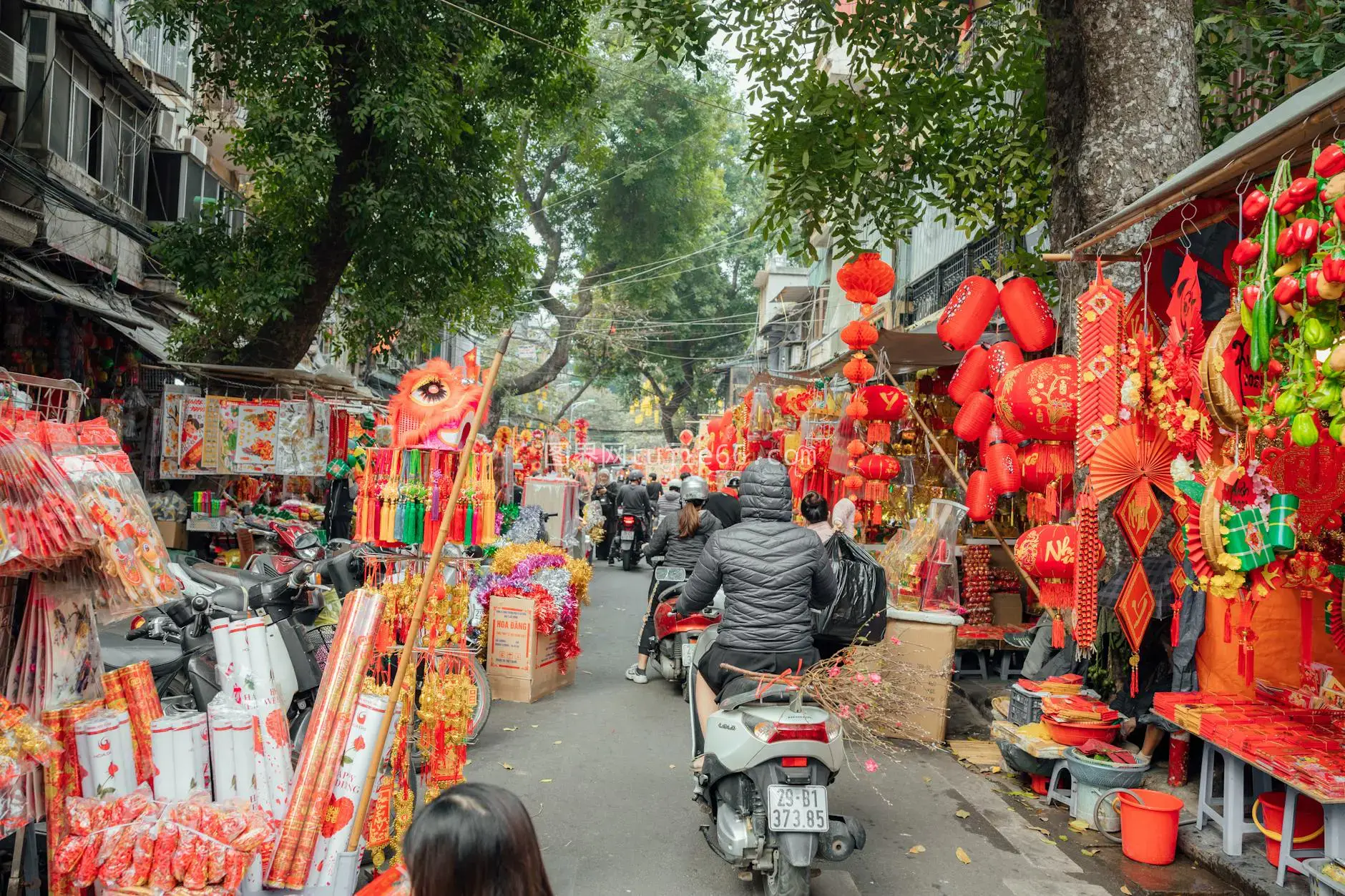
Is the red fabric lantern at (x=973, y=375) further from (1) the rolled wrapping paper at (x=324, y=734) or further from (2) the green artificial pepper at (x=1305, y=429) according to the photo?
(1) the rolled wrapping paper at (x=324, y=734)

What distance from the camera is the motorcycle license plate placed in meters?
4.26

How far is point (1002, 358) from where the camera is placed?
713cm

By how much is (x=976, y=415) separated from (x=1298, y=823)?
3.43 m

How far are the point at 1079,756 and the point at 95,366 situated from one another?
1155 cm

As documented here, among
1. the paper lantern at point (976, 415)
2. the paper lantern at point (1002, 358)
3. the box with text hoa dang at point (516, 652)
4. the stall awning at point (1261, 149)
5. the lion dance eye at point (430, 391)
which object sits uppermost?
the stall awning at point (1261, 149)

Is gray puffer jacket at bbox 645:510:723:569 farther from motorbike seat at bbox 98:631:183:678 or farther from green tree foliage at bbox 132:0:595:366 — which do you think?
green tree foliage at bbox 132:0:595:366

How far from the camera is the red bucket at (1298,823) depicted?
188 inches

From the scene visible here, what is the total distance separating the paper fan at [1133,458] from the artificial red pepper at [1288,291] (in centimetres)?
170

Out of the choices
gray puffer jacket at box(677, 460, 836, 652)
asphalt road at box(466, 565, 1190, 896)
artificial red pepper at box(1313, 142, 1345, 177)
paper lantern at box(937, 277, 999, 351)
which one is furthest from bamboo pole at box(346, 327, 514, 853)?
Result: paper lantern at box(937, 277, 999, 351)

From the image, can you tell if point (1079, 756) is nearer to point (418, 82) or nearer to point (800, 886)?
point (800, 886)

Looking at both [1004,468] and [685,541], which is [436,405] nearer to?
[1004,468]

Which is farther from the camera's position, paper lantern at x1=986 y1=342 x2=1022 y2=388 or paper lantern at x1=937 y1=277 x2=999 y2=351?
paper lantern at x1=937 y1=277 x2=999 y2=351

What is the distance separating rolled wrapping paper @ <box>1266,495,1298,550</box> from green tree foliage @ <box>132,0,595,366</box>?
30.0 ft

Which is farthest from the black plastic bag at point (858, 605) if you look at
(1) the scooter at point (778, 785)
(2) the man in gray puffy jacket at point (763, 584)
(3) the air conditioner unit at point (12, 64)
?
(3) the air conditioner unit at point (12, 64)
